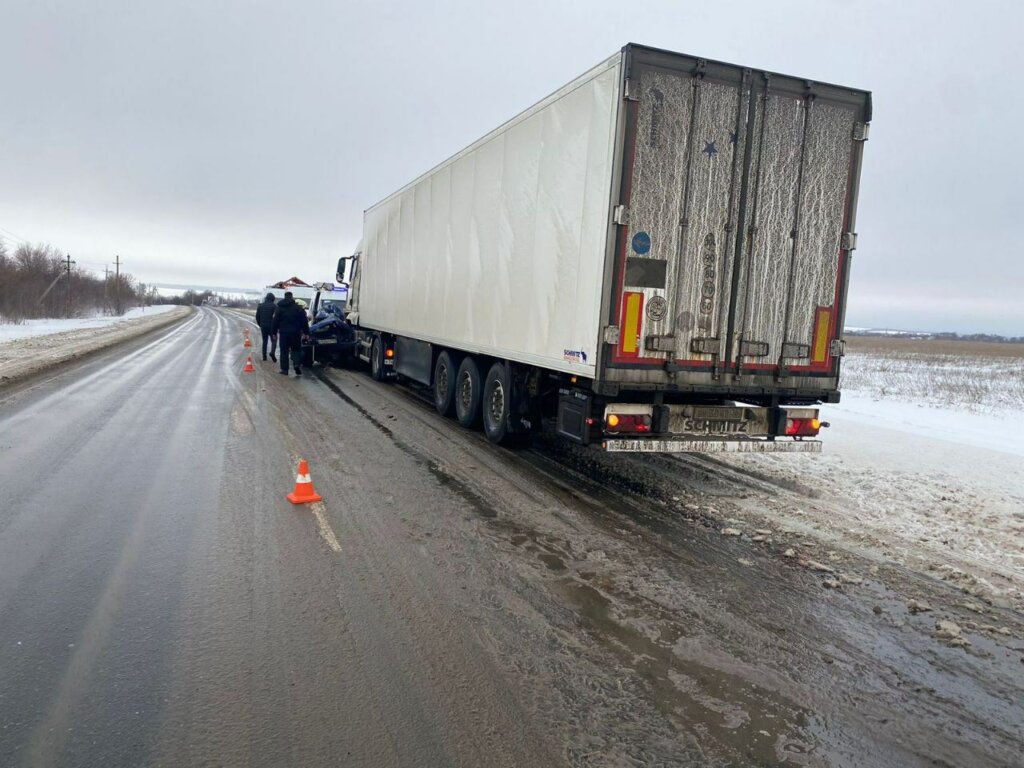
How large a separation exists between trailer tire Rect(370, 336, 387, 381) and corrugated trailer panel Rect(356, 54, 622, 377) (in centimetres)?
294

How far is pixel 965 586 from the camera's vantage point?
15.5 ft

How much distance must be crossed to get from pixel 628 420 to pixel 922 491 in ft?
10.8

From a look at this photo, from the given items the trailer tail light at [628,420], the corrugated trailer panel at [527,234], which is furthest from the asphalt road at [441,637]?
the corrugated trailer panel at [527,234]

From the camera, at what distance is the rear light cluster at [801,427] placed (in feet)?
23.5

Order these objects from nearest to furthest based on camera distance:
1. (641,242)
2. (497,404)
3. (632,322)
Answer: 1. (641,242)
2. (632,322)
3. (497,404)

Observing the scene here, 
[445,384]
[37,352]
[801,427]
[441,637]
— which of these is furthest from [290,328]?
[441,637]

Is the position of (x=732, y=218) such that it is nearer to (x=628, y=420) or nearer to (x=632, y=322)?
(x=632, y=322)

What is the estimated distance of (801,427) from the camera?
285 inches

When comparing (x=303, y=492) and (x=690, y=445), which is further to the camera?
(x=690, y=445)

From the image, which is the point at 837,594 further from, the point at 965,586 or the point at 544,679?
the point at 544,679

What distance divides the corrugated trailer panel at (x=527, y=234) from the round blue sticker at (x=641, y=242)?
11.4 inches

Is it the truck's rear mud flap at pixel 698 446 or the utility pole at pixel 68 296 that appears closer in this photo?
the truck's rear mud flap at pixel 698 446

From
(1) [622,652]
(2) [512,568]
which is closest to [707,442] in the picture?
(2) [512,568]

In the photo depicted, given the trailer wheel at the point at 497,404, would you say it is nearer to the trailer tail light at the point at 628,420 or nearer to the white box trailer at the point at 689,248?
the white box trailer at the point at 689,248
